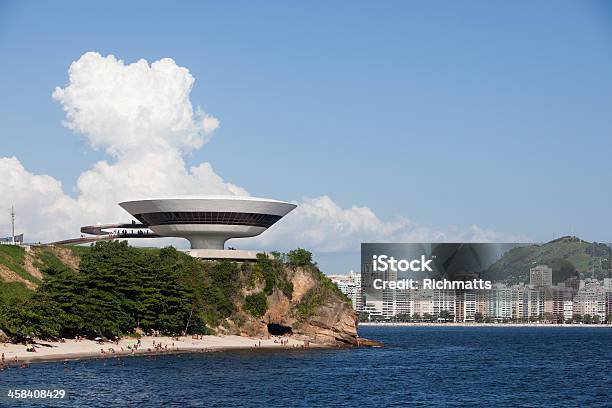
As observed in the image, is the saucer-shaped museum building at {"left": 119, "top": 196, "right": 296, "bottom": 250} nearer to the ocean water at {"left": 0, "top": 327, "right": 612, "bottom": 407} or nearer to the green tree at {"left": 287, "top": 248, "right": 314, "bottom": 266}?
the green tree at {"left": 287, "top": 248, "right": 314, "bottom": 266}

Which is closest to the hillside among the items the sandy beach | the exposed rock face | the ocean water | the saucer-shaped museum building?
the exposed rock face

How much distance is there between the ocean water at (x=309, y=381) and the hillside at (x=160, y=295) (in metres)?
10.1

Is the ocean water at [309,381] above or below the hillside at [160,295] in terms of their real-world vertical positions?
below

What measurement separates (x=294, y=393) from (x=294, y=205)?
8625 centimetres

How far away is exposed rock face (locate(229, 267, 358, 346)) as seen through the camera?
14488cm

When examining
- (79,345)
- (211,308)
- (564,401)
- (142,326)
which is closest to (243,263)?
(211,308)

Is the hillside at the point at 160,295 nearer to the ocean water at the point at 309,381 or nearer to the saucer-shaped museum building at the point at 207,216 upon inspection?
the saucer-shaped museum building at the point at 207,216

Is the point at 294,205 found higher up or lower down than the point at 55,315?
higher up

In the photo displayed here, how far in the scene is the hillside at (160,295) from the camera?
109 meters

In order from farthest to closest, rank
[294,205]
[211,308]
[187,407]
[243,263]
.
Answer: [294,205]
[243,263]
[211,308]
[187,407]

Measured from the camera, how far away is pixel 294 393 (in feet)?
259

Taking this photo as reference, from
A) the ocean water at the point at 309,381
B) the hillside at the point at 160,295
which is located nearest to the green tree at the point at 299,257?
the hillside at the point at 160,295

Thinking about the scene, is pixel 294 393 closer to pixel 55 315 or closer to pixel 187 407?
pixel 187 407

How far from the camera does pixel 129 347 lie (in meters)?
109
